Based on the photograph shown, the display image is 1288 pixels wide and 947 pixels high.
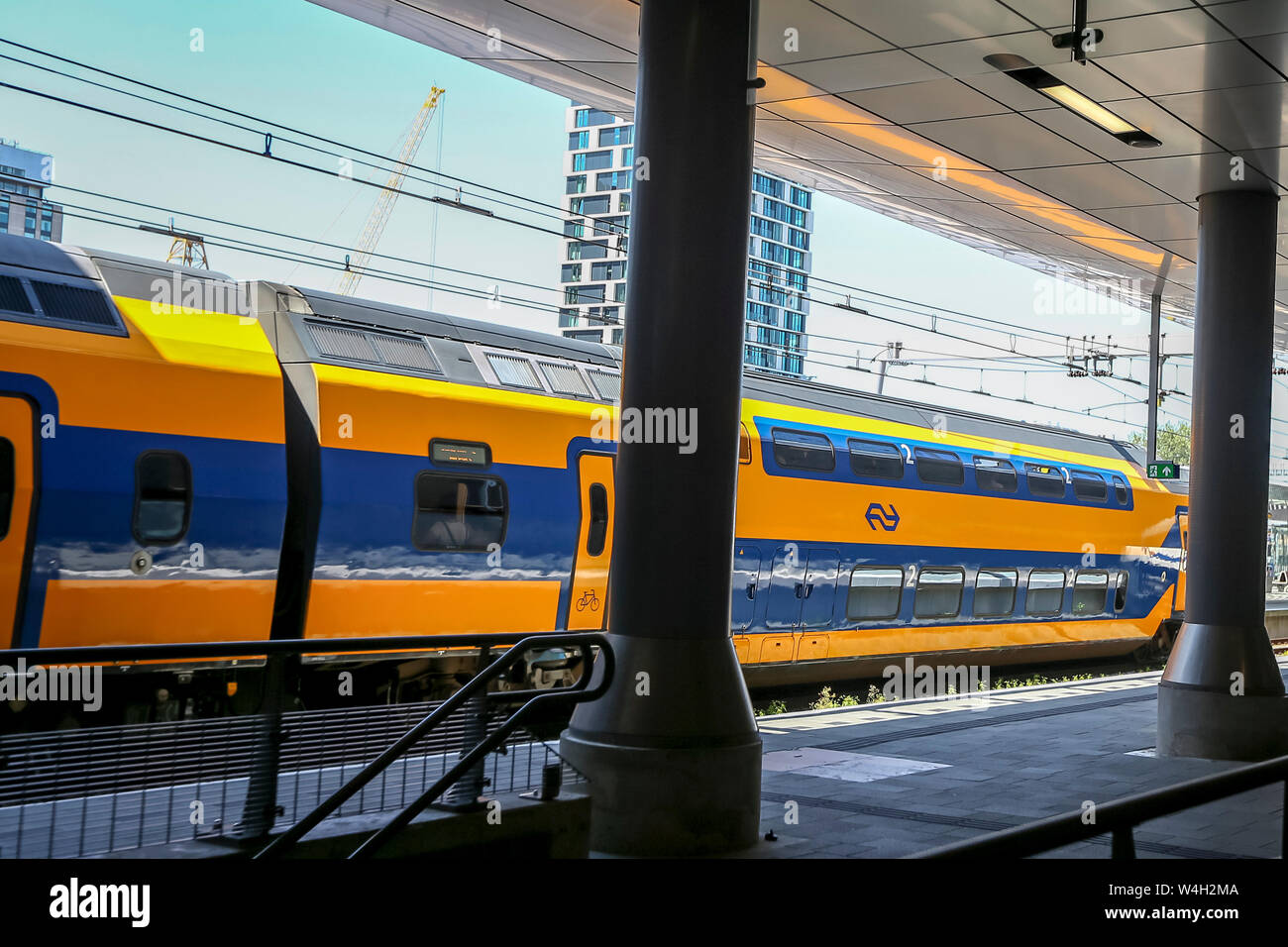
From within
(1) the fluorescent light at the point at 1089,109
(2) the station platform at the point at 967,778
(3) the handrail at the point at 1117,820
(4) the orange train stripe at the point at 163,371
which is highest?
(1) the fluorescent light at the point at 1089,109

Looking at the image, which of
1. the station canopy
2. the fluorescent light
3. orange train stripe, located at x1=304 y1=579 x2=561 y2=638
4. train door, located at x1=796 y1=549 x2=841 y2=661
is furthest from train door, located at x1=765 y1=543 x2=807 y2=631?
the fluorescent light

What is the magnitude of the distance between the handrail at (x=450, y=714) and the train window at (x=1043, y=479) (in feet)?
45.2

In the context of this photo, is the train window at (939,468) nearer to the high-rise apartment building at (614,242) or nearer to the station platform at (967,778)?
the station platform at (967,778)

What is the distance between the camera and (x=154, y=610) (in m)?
9.56

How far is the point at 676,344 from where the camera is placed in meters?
6.38

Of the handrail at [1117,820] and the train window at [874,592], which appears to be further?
the train window at [874,592]

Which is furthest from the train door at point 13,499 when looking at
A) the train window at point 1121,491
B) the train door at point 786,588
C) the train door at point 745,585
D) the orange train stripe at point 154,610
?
the train window at point 1121,491

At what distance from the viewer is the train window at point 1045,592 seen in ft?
62.0

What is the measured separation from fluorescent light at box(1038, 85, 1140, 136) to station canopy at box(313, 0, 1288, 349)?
19mm

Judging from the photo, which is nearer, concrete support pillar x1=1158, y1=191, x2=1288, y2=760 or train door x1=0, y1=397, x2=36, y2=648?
train door x1=0, y1=397, x2=36, y2=648

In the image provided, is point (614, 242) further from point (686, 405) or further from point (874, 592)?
point (686, 405)

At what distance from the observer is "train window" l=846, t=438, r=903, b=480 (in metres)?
15.8

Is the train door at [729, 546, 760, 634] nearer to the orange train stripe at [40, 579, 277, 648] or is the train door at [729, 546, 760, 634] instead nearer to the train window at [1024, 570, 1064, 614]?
the orange train stripe at [40, 579, 277, 648]
